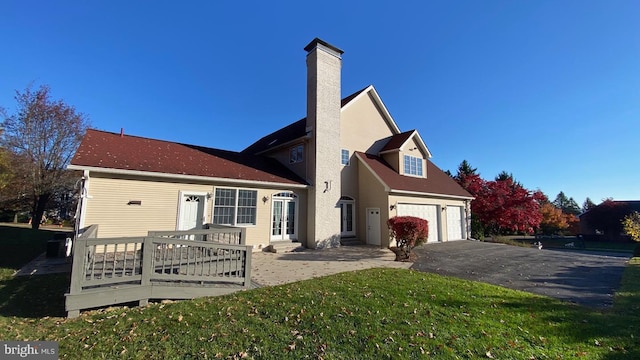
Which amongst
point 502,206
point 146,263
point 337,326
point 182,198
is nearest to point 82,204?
point 182,198

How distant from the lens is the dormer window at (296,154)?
53.4 feet

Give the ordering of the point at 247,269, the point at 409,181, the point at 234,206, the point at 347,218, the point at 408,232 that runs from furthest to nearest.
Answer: the point at 409,181, the point at 347,218, the point at 234,206, the point at 408,232, the point at 247,269

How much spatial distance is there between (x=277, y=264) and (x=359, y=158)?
9.46 metres

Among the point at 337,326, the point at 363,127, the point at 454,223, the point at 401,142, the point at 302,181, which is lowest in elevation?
the point at 337,326

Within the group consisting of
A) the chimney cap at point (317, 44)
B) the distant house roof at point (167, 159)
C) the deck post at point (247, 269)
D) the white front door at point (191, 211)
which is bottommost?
the deck post at point (247, 269)

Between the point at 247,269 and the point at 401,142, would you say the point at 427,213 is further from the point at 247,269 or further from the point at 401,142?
the point at 247,269

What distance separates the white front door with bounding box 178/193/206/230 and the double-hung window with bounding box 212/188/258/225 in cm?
57

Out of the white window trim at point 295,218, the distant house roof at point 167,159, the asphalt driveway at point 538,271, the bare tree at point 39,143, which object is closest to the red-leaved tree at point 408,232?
the asphalt driveway at point 538,271

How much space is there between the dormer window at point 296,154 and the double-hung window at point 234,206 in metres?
3.94

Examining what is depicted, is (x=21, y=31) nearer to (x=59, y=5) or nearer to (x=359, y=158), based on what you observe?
(x=59, y=5)

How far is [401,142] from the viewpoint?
18719 mm

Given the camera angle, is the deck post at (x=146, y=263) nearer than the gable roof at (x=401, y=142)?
Yes

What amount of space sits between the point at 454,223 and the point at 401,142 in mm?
7261

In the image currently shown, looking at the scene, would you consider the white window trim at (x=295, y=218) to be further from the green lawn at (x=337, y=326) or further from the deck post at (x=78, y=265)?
the deck post at (x=78, y=265)
